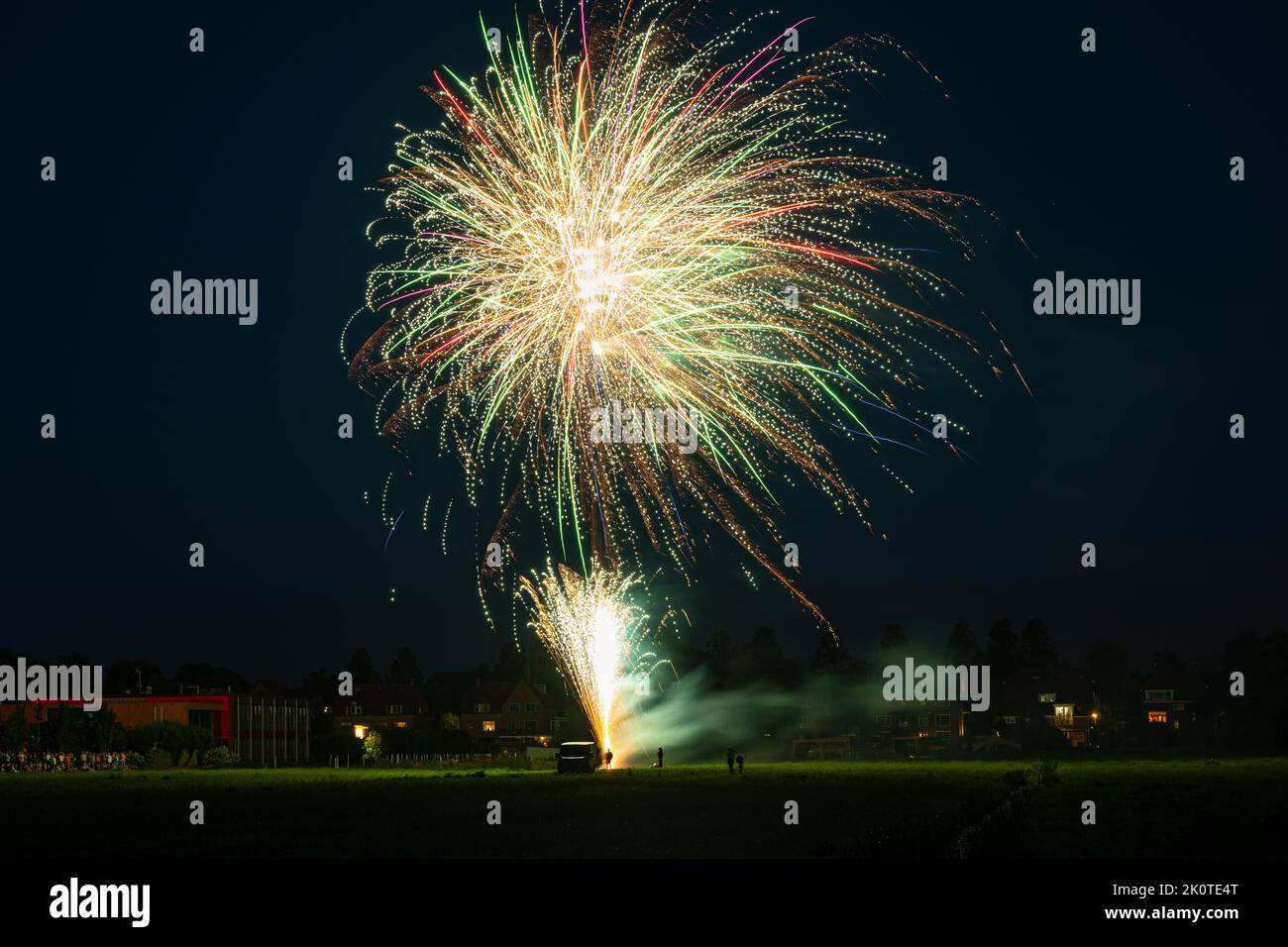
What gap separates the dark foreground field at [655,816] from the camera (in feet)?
91.6

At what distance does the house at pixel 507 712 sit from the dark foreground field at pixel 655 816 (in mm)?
67805

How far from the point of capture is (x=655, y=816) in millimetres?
34938

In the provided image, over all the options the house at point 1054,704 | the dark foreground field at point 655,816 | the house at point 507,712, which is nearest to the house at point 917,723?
the house at point 1054,704

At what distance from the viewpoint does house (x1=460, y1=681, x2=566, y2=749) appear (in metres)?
124

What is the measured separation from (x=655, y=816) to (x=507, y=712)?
92.5 meters

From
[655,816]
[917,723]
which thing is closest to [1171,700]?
[917,723]

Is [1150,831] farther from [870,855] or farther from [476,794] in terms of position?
[476,794]

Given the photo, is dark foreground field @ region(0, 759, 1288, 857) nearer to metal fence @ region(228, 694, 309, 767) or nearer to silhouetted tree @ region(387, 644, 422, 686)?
metal fence @ region(228, 694, 309, 767)

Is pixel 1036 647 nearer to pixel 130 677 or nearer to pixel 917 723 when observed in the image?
pixel 917 723

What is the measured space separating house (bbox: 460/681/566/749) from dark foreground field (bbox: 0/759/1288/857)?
222ft

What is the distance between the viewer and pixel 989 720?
12781cm

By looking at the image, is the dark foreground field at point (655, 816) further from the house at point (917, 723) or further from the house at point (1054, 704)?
the house at point (1054, 704)

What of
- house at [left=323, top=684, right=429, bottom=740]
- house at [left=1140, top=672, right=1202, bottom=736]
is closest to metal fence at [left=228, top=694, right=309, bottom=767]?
house at [left=323, top=684, right=429, bottom=740]
